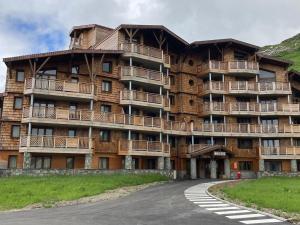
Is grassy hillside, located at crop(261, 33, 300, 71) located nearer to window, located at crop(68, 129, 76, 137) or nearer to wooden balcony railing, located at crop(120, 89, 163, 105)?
wooden balcony railing, located at crop(120, 89, 163, 105)

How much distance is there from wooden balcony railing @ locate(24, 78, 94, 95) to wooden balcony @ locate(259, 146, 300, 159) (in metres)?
21.3

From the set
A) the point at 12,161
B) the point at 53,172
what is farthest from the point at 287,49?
the point at 12,161

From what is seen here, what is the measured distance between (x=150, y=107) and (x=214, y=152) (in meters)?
8.44

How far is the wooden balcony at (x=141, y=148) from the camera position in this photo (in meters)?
33.5

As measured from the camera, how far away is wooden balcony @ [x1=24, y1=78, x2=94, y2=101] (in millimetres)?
30562

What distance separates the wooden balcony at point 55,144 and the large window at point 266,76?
25.1 metres

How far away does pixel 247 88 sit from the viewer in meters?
42.0

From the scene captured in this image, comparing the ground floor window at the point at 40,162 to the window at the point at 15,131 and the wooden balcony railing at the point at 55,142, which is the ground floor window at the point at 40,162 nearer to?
the wooden balcony railing at the point at 55,142

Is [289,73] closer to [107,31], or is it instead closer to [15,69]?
[107,31]

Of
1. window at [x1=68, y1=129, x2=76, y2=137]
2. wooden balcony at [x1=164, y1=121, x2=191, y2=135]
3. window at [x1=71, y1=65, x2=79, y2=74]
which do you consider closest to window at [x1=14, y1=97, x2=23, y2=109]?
window at [x1=68, y1=129, x2=76, y2=137]

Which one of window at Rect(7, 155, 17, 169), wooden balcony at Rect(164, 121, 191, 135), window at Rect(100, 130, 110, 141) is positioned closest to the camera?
window at Rect(7, 155, 17, 169)

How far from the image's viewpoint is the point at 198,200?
18.0 metres

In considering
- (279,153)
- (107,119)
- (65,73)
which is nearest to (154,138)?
(107,119)

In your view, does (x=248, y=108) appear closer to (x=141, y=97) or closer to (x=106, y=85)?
(x=141, y=97)
